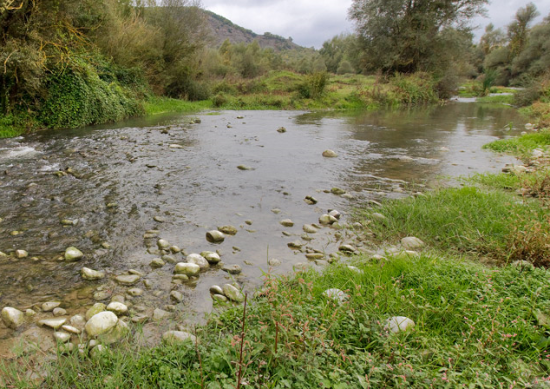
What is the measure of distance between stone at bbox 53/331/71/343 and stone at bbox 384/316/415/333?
2.11 metres

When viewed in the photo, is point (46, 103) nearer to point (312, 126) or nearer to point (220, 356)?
point (312, 126)

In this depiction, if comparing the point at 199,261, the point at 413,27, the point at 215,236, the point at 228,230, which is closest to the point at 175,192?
the point at 228,230

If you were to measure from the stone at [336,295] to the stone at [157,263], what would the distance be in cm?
165

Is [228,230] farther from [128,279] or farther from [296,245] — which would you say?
[128,279]

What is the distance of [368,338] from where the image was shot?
2.00m

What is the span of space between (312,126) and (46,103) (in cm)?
972

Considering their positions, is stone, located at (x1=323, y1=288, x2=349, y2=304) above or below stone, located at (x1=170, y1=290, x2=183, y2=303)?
above

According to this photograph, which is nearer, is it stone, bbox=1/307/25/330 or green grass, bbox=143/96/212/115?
stone, bbox=1/307/25/330

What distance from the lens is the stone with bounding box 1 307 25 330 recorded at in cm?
223

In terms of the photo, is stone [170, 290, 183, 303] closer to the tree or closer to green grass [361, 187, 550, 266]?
green grass [361, 187, 550, 266]

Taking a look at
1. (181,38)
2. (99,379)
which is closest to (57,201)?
(99,379)

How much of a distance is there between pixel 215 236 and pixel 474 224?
3.10m

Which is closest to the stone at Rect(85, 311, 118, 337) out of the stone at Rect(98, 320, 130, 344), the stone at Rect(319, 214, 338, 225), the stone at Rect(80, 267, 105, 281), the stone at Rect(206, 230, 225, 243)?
the stone at Rect(98, 320, 130, 344)

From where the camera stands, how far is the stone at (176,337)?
2.04 metres
